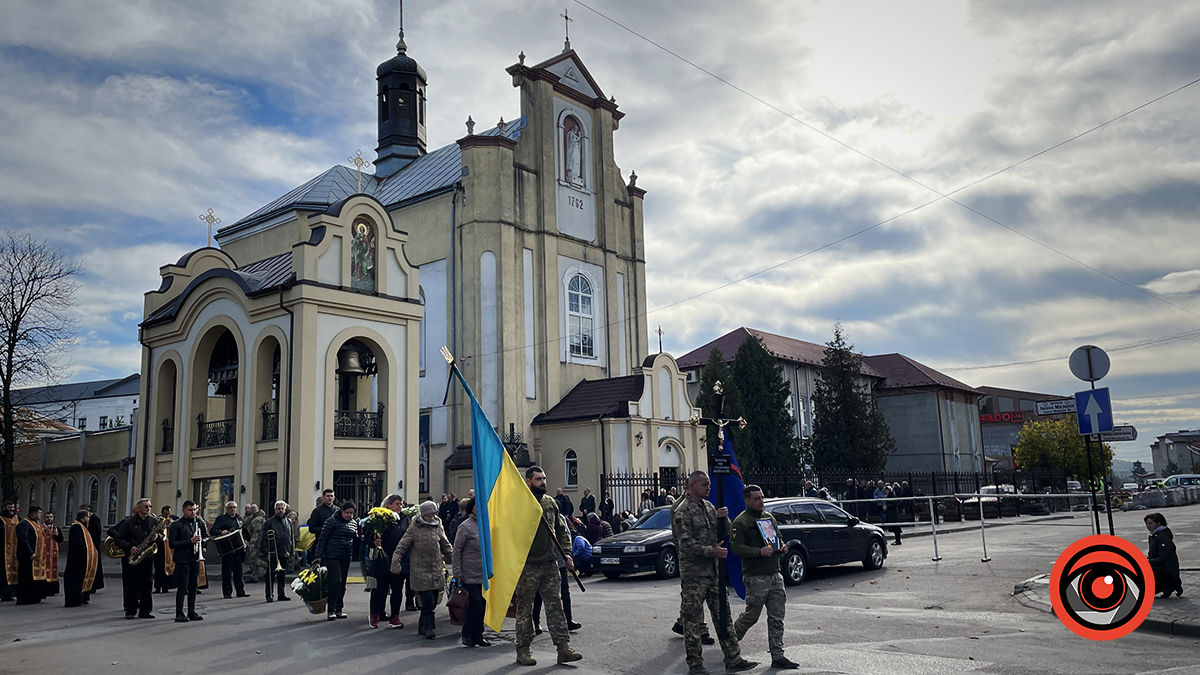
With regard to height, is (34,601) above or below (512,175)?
below

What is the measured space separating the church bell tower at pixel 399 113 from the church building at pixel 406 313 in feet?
0.32

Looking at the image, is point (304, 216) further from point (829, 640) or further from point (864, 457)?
point (829, 640)

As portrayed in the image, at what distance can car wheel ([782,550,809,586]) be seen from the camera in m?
15.6

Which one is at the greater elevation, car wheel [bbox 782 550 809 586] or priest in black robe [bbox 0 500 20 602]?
priest in black robe [bbox 0 500 20 602]

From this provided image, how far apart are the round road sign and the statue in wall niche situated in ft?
82.6

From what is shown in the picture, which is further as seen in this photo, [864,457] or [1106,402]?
[864,457]

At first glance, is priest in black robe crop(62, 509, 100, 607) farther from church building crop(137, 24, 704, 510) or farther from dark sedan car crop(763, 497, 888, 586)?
dark sedan car crop(763, 497, 888, 586)

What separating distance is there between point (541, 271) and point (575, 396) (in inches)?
197

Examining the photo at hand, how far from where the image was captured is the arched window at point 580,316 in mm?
35594

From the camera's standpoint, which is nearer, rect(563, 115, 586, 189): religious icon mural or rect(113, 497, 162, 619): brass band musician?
rect(113, 497, 162, 619): brass band musician

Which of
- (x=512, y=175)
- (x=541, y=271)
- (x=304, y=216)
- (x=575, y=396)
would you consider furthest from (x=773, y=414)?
(x=304, y=216)

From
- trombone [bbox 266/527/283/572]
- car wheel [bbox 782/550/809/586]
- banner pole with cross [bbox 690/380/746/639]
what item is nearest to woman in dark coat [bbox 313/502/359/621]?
trombone [bbox 266/527/283/572]

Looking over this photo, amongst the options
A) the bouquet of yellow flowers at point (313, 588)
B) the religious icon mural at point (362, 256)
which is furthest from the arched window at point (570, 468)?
the bouquet of yellow flowers at point (313, 588)

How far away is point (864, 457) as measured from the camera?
41.6m
